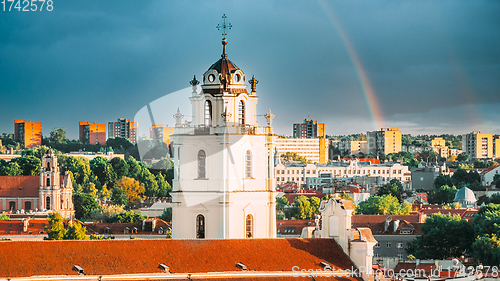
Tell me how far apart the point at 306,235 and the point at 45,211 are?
126m

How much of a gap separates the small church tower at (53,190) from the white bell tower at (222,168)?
125056 millimetres

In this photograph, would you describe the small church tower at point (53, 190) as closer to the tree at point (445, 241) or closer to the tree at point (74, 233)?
the tree at point (74, 233)

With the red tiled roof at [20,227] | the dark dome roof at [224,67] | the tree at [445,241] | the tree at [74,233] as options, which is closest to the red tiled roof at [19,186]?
the red tiled roof at [20,227]

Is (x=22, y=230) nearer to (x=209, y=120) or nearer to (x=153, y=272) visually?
(x=209, y=120)

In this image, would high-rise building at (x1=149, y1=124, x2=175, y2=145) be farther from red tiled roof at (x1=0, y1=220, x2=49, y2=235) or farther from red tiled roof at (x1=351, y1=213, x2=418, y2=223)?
red tiled roof at (x1=0, y1=220, x2=49, y2=235)

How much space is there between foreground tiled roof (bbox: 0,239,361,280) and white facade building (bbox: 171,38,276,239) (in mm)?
6252

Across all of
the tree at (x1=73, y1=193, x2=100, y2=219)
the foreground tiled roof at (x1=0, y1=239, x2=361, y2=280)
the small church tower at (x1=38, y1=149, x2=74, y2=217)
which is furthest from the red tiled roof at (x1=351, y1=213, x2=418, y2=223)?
the foreground tiled roof at (x1=0, y1=239, x2=361, y2=280)

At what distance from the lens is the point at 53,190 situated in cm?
18650

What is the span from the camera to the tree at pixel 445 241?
103m

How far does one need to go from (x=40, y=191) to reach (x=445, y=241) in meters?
104

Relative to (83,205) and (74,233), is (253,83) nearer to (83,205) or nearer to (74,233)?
(74,233)

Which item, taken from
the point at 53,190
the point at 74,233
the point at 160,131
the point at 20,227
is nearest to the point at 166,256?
the point at 160,131

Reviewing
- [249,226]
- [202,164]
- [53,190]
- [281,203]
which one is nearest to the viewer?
[202,164]

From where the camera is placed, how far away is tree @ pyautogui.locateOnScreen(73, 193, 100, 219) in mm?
173250
